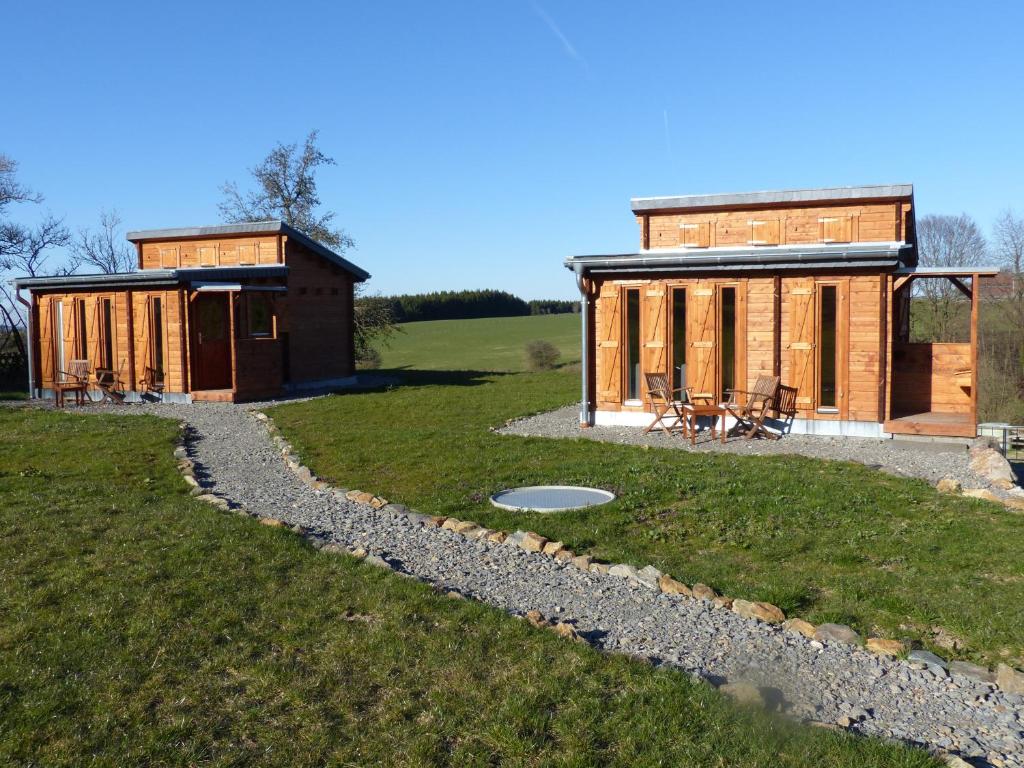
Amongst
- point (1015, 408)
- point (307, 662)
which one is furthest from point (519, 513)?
point (1015, 408)

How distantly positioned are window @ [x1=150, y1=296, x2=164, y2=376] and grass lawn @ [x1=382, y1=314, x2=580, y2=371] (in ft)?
56.0

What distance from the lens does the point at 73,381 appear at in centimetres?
2041

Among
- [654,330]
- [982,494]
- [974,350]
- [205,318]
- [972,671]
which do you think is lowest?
[972,671]

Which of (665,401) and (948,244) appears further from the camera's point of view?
(948,244)

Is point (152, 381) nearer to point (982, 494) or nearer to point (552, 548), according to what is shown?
point (552, 548)

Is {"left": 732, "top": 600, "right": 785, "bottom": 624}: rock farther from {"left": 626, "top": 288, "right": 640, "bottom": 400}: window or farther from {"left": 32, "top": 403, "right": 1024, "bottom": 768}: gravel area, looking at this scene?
{"left": 626, "top": 288, "right": 640, "bottom": 400}: window

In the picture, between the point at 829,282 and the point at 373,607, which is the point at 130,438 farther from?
the point at 829,282

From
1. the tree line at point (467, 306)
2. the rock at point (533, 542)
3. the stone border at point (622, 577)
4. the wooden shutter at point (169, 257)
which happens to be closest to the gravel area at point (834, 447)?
the stone border at point (622, 577)

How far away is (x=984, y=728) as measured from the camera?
A: 4.16 meters

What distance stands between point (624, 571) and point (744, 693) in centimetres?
220

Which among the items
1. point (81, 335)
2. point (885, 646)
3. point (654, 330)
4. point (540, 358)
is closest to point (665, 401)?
point (654, 330)

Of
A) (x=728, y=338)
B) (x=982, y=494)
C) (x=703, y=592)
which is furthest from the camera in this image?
(x=728, y=338)

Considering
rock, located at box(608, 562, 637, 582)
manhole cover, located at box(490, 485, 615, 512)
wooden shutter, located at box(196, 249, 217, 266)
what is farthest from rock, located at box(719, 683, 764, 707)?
wooden shutter, located at box(196, 249, 217, 266)

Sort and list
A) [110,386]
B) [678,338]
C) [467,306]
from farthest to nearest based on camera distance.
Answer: [467,306]
[110,386]
[678,338]
